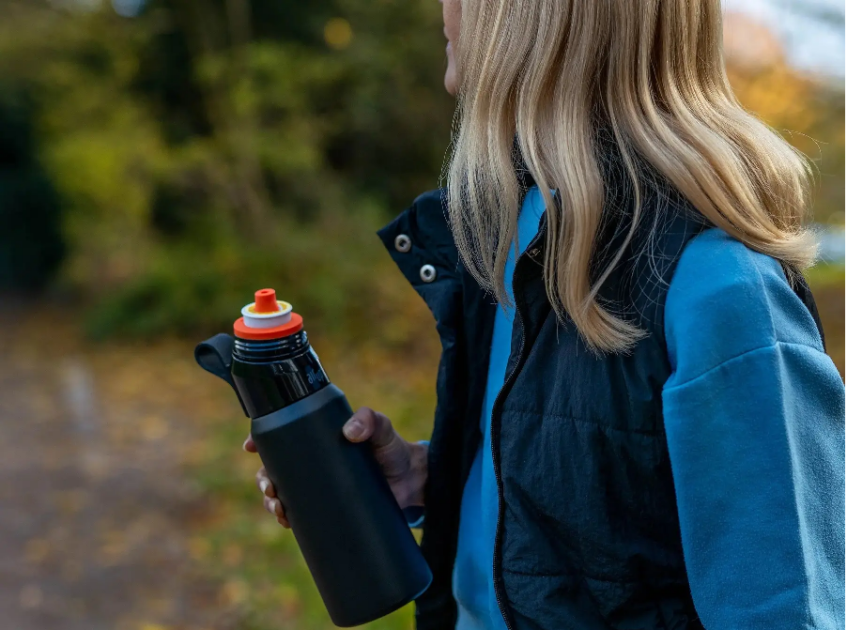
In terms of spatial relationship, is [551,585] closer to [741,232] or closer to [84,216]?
[741,232]

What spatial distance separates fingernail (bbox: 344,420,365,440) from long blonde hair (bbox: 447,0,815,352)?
362mm

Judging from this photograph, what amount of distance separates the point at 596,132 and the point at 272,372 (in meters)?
0.63

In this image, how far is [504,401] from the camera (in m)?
1.19

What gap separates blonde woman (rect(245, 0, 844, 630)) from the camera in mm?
964

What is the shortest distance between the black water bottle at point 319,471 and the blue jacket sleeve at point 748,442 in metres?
0.56

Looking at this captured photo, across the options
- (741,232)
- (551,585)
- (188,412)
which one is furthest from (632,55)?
(188,412)

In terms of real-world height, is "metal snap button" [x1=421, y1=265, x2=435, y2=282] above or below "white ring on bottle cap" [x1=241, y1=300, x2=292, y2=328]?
below

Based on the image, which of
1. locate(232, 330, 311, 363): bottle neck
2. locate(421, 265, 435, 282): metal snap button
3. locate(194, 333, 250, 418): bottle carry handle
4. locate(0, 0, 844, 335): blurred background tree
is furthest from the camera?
locate(0, 0, 844, 335): blurred background tree

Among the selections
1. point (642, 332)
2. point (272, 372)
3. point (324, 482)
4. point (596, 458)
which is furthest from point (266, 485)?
point (642, 332)

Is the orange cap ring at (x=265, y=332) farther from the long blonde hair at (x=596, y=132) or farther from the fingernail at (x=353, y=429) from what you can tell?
the long blonde hair at (x=596, y=132)

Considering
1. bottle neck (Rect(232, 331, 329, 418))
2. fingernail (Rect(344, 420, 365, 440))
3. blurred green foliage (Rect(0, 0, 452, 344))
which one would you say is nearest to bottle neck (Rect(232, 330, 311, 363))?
bottle neck (Rect(232, 331, 329, 418))

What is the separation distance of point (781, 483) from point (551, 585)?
0.37 m

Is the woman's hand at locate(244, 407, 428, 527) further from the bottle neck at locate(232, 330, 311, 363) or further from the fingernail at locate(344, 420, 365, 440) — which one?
the bottle neck at locate(232, 330, 311, 363)

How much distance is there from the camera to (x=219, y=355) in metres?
1.42
